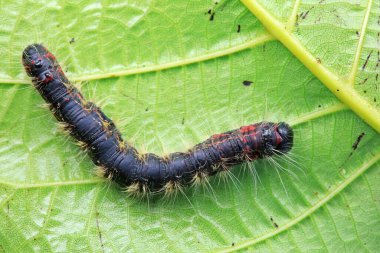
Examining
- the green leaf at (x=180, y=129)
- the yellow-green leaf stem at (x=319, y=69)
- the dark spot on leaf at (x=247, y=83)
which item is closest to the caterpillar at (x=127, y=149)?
the green leaf at (x=180, y=129)

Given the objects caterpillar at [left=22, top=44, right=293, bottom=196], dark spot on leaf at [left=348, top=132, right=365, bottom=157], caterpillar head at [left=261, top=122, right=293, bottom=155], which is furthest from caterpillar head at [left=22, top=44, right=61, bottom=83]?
dark spot on leaf at [left=348, top=132, right=365, bottom=157]

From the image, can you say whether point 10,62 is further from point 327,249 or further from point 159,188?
point 327,249

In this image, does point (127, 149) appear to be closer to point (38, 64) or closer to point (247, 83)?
point (38, 64)

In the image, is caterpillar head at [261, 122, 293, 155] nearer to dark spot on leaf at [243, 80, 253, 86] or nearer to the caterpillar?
the caterpillar

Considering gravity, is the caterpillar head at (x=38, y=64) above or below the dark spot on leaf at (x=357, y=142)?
above

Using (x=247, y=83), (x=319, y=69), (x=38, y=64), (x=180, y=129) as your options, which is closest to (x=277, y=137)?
(x=247, y=83)

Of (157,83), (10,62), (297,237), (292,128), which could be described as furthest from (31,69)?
(297,237)

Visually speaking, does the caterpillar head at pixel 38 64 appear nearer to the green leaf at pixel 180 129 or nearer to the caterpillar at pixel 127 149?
the caterpillar at pixel 127 149
